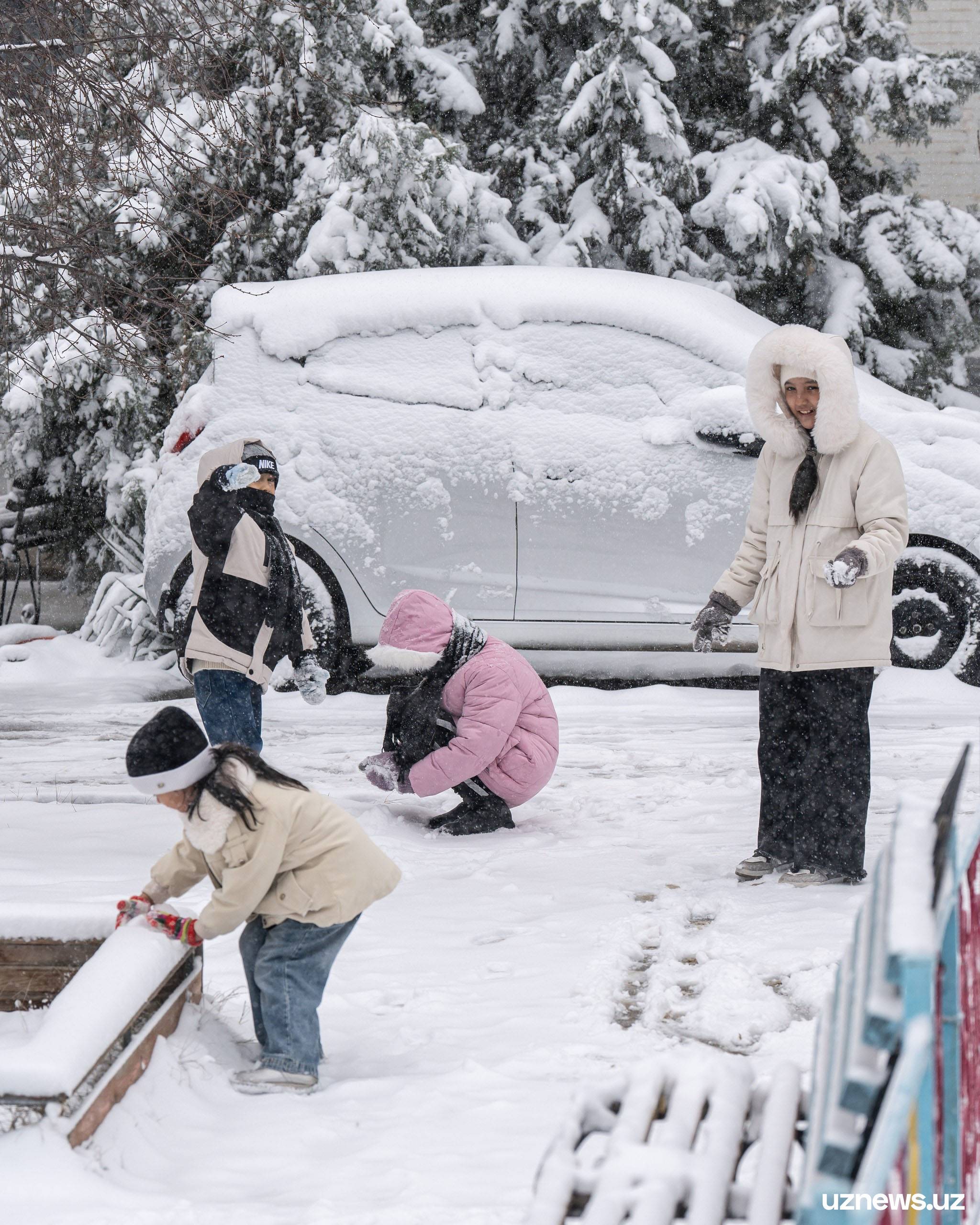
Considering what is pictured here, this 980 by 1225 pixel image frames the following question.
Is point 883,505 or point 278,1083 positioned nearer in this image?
point 278,1083

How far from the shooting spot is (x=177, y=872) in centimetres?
303

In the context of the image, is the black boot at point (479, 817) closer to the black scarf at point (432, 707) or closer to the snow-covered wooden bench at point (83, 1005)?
the black scarf at point (432, 707)

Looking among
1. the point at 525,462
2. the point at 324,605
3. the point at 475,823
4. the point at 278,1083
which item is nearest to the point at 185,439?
the point at 324,605

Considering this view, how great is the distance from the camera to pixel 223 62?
→ 17.2 ft

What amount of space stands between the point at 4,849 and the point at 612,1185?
3353 millimetres

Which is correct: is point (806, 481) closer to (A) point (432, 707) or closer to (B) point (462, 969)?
(A) point (432, 707)

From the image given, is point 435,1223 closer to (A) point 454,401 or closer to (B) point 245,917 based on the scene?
(B) point 245,917

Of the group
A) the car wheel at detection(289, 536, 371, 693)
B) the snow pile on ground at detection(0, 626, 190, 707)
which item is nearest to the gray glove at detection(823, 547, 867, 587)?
the car wheel at detection(289, 536, 371, 693)

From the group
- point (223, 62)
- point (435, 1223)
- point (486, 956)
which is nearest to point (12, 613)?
point (223, 62)

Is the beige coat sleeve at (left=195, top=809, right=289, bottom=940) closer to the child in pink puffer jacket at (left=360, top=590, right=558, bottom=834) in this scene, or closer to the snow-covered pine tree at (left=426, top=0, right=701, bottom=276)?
the child in pink puffer jacket at (left=360, top=590, right=558, bottom=834)

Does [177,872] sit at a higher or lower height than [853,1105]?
lower

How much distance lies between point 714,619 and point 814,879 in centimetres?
89

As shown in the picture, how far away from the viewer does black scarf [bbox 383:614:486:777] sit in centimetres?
481

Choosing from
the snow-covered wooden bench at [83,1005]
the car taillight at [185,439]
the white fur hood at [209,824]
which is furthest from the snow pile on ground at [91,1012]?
the car taillight at [185,439]
